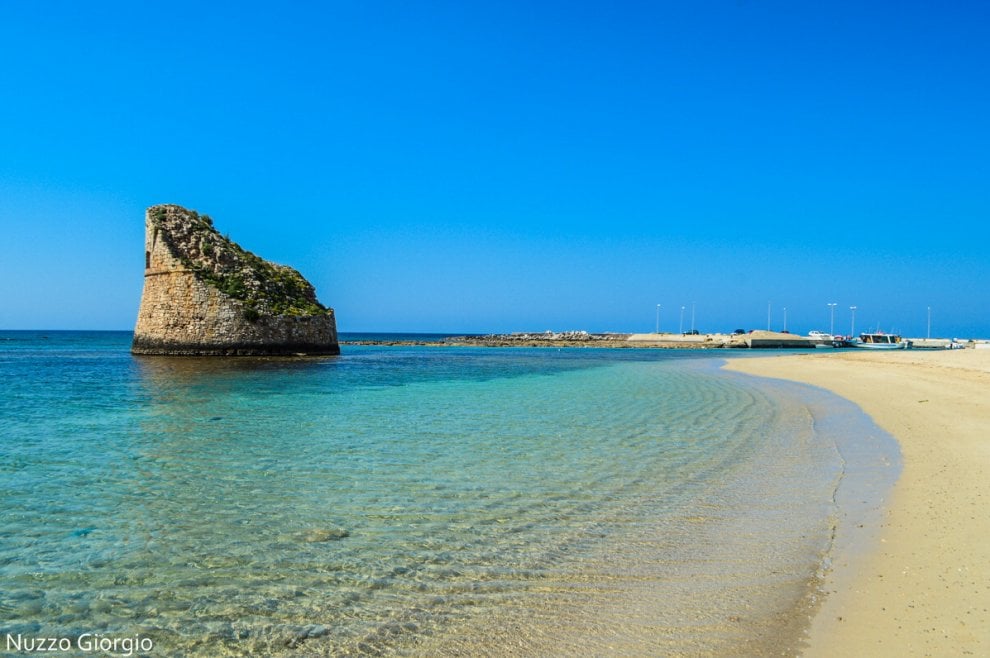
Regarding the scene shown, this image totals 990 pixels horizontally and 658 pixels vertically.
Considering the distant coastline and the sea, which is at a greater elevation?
the distant coastline

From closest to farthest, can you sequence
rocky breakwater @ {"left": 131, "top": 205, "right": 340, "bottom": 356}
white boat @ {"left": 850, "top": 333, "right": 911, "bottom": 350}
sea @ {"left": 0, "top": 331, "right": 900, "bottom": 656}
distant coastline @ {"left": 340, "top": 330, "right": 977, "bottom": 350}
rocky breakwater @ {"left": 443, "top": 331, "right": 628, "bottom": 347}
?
sea @ {"left": 0, "top": 331, "right": 900, "bottom": 656}
rocky breakwater @ {"left": 131, "top": 205, "right": 340, "bottom": 356}
distant coastline @ {"left": 340, "top": 330, "right": 977, "bottom": 350}
rocky breakwater @ {"left": 443, "top": 331, "right": 628, "bottom": 347}
white boat @ {"left": 850, "top": 333, "right": 911, "bottom": 350}

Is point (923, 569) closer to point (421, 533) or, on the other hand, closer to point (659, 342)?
point (421, 533)

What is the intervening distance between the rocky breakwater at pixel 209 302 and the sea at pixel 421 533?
91.4 ft

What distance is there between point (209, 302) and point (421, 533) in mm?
37372

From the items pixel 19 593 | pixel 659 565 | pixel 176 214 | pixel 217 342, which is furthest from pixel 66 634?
pixel 176 214

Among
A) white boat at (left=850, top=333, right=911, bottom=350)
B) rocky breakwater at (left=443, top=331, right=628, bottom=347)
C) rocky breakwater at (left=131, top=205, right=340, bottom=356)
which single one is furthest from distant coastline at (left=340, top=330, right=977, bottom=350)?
rocky breakwater at (left=131, top=205, right=340, bottom=356)

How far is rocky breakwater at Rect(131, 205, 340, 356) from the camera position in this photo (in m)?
38.4

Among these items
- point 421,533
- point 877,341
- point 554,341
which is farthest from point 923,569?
point 877,341

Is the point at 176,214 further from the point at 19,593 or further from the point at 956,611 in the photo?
the point at 956,611

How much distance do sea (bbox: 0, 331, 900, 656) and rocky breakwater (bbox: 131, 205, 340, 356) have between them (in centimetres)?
2786

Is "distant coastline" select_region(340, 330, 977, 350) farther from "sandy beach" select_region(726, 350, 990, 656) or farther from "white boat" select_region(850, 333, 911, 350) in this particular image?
"sandy beach" select_region(726, 350, 990, 656)

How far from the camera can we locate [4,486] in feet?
21.3

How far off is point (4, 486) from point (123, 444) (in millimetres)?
2655

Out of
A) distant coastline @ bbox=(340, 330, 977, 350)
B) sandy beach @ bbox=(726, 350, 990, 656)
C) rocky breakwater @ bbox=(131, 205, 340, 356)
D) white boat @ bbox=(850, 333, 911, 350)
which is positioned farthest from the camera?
white boat @ bbox=(850, 333, 911, 350)
